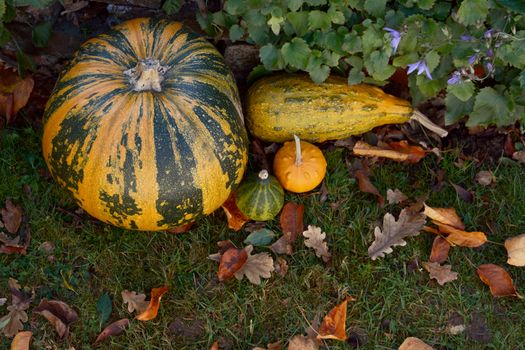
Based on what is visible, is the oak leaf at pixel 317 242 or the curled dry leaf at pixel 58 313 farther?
the oak leaf at pixel 317 242

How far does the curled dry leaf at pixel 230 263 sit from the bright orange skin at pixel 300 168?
0.42 m

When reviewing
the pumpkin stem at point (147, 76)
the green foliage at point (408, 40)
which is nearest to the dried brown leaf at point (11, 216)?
the pumpkin stem at point (147, 76)

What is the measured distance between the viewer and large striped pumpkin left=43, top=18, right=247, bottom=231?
103 inches

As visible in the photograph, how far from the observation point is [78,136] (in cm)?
264

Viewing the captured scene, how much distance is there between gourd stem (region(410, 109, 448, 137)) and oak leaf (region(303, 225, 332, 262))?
30.2 inches

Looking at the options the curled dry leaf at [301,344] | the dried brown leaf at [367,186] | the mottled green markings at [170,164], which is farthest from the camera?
the dried brown leaf at [367,186]

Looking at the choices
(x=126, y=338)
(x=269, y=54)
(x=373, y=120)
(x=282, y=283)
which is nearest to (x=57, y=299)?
(x=126, y=338)

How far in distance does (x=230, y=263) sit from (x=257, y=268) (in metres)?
0.13

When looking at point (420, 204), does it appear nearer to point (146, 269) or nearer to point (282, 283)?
point (282, 283)

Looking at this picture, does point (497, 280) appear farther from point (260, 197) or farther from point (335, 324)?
point (260, 197)

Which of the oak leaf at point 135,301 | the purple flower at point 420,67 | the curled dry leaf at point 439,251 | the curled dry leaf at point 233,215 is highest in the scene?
the purple flower at point 420,67

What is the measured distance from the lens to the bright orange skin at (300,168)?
3.00 metres

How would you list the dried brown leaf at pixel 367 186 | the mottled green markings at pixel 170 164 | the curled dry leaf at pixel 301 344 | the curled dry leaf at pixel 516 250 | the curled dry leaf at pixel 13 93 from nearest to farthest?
the mottled green markings at pixel 170 164, the curled dry leaf at pixel 301 344, the curled dry leaf at pixel 516 250, the dried brown leaf at pixel 367 186, the curled dry leaf at pixel 13 93

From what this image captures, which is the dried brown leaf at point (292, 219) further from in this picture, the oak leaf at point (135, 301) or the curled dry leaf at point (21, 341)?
the curled dry leaf at point (21, 341)
